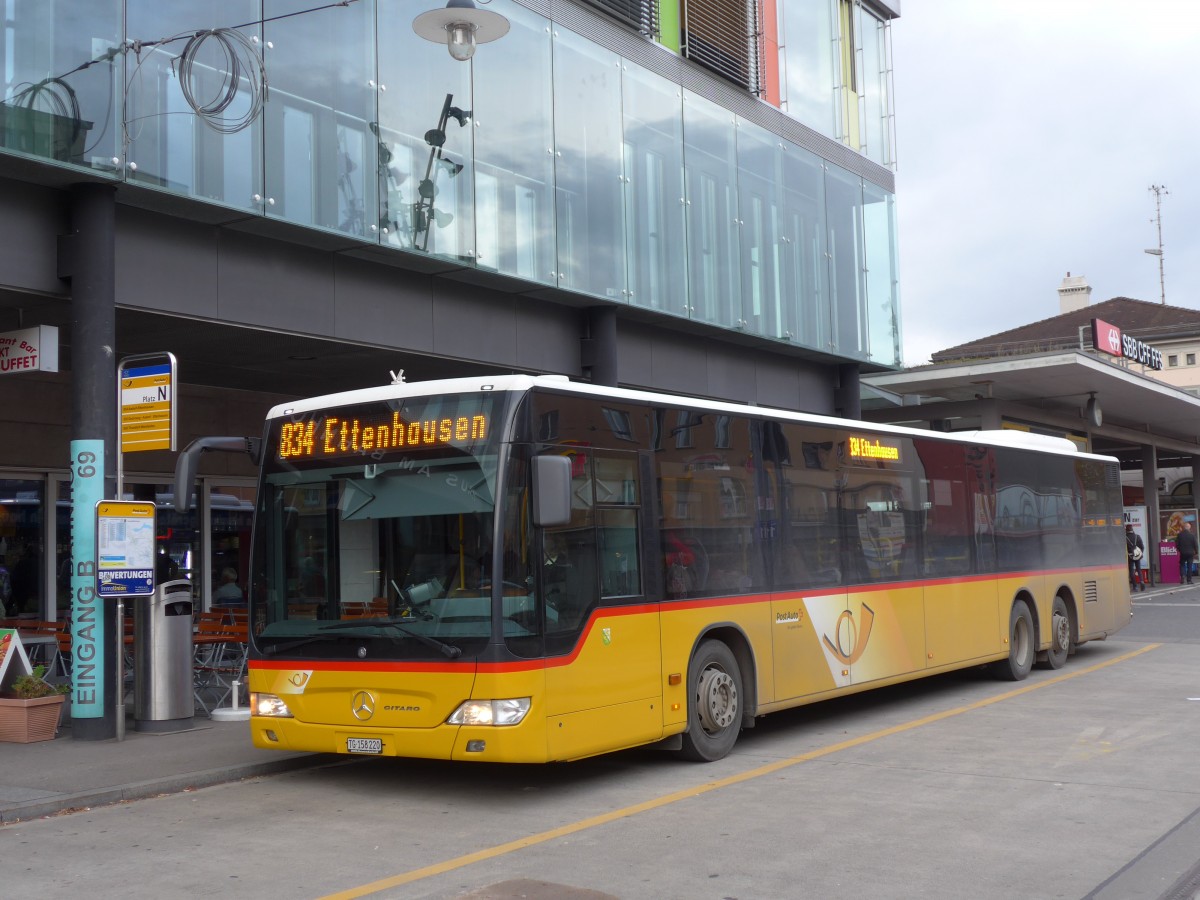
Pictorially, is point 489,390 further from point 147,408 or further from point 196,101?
point 196,101

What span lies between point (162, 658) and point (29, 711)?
123 cm

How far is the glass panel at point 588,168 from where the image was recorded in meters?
17.5

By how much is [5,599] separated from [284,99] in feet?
25.8

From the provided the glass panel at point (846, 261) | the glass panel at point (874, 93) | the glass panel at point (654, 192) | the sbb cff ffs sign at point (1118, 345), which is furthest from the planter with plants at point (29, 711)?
the sbb cff ffs sign at point (1118, 345)

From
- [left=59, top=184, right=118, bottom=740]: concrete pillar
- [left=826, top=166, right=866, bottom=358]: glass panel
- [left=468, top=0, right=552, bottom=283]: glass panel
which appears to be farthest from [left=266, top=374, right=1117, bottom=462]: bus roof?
[left=826, top=166, right=866, bottom=358]: glass panel

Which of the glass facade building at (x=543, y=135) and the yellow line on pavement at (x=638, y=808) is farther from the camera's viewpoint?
the glass facade building at (x=543, y=135)

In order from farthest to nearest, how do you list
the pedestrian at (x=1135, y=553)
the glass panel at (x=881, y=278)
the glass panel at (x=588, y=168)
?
the pedestrian at (x=1135, y=553)
the glass panel at (x=881, y=278)
the glass panel at (x=588, y=168)

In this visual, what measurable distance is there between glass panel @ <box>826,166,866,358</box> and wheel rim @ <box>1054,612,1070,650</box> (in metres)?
7.77

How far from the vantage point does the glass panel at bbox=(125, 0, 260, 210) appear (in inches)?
483

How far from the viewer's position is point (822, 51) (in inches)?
974

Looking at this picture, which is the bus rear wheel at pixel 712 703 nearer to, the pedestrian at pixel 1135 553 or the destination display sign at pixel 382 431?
the destination display sign at pixel 382 431

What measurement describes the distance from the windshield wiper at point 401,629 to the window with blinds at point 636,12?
39.6ft

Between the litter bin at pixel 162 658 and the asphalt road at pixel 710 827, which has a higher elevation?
the litter bin at pixel 162 658

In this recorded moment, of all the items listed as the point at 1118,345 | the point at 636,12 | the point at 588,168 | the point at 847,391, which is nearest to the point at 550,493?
the point at 588,168
